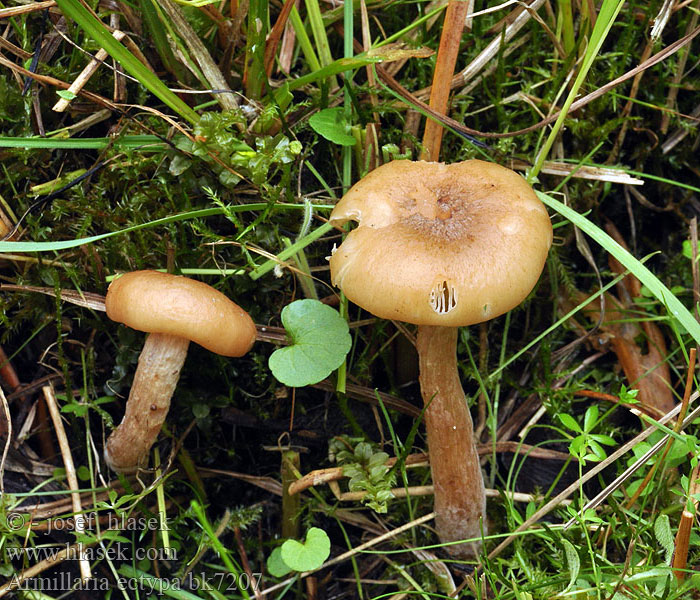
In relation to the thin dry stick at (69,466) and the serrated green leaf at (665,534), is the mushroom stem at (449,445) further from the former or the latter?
the thin dry stick at (69,466)

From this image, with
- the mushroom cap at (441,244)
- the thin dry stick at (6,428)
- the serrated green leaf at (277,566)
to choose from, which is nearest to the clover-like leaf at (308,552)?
the serrated green leaf at (277,566)

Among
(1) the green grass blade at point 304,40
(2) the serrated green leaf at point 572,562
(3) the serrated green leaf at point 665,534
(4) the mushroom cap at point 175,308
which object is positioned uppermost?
(1) the green grass blade at point 304,40

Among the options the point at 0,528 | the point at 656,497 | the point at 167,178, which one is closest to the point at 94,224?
the point at 167,178

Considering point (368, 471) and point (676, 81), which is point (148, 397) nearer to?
point (368, 471)

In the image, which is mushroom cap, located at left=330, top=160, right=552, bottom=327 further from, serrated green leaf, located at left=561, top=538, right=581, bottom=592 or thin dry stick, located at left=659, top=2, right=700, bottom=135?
thin dry stick, located at left=659, top=2, right=700, bottom=135

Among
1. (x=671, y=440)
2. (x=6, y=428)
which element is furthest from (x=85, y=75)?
(x=671, y=440)

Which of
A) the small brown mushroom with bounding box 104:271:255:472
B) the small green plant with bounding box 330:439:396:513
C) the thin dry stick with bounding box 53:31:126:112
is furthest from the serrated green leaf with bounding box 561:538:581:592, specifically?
the thin dry stick with bounding box 53:31:126:112

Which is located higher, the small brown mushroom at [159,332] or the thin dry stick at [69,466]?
the small brown mushroom at [159,332]
